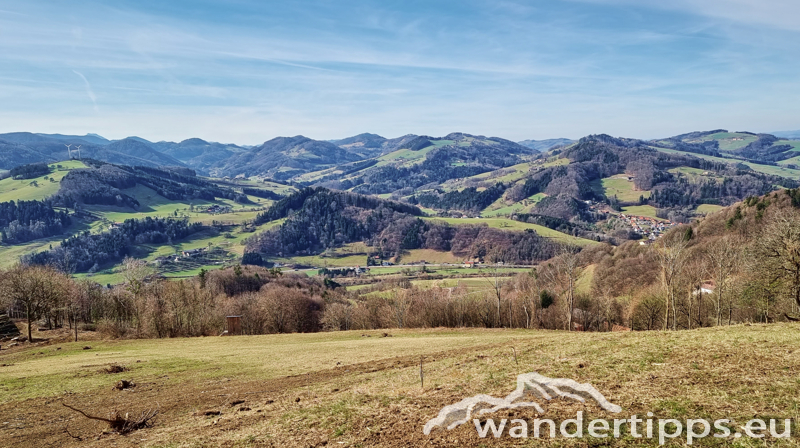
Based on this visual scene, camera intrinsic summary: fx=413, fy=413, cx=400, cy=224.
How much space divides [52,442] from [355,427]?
47.8 ft

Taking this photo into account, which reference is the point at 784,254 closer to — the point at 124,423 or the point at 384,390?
the point at 384,390

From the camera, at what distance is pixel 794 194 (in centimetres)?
12431

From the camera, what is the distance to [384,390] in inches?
828

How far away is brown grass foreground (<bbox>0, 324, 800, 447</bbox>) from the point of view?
14438 millimetres

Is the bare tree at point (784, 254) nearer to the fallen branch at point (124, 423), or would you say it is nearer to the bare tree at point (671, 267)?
the bare tree at point (671, 267)

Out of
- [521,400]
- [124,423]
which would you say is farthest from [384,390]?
[124,423]

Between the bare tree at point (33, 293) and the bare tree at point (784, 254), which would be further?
the bare tree at point (33, 293)

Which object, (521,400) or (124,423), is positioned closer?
(521,400)

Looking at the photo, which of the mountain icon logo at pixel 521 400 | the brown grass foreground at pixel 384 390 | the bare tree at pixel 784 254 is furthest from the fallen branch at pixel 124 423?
the bare tree at pixel 784 254

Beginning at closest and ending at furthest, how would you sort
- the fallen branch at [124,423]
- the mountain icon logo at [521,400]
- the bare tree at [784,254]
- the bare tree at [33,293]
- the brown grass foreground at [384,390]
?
the brown grass foreground at [384,390] → the mountain icon logo at [521,400] → the fallen branch at [124,423] → the bare tree at [784,254] → the bare tree at [33,293]

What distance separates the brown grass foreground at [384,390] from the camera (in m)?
14.4

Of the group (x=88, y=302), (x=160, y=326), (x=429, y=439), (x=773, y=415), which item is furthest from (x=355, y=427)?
(x=88, y=302)

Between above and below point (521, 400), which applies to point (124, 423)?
below

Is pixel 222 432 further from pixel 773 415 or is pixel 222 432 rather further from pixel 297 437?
pixel 773 415
